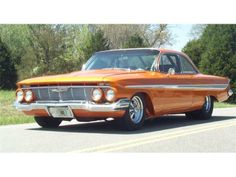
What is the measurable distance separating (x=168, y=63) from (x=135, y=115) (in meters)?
1.59

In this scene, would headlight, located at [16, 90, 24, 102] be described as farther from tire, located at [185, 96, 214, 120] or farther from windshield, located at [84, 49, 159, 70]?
tire, located at [185, 96, 214, 120]

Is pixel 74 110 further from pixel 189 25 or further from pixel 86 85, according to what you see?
pixel 189 25

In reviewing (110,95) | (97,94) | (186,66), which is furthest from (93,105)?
(186,66)

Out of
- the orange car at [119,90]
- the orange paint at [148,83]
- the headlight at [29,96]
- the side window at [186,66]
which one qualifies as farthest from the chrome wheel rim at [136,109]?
the side window at [186,66]

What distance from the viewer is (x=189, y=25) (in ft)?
28.5

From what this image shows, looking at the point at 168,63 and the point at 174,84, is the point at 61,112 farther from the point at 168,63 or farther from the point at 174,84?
the point at 168,63

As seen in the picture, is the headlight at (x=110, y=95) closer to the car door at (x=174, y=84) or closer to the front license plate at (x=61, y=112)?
the front license plate at (x=61, y=112)

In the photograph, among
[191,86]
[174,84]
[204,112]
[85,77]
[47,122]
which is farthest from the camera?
Result: [204,112]

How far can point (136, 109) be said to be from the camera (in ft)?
28.2

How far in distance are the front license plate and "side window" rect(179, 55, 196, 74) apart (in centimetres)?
274

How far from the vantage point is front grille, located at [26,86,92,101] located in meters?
8.16

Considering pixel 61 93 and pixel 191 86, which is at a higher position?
pixel 61 93

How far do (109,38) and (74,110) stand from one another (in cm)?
216
